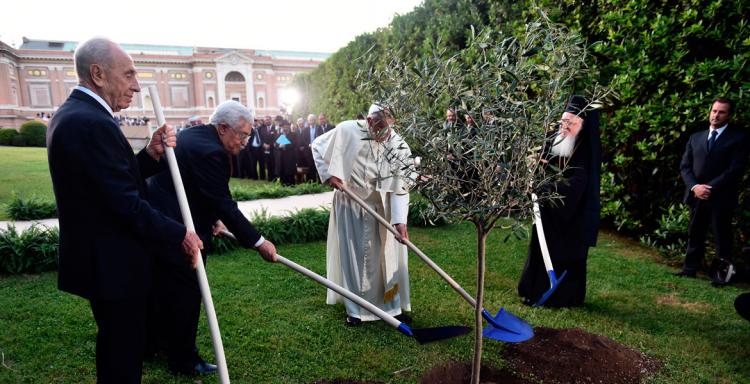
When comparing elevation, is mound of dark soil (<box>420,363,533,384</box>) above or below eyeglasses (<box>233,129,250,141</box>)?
below

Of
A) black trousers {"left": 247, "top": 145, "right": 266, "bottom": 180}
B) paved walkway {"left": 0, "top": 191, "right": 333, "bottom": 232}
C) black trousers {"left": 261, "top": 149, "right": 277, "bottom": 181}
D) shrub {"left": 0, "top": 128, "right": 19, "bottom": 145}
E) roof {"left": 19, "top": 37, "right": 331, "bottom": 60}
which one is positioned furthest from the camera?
roof {"left": 19, "top": 37, "right": 331, "bottom": 60}

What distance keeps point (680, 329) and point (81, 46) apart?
509cm

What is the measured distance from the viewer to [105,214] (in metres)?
2.24

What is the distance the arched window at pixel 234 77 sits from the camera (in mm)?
71812

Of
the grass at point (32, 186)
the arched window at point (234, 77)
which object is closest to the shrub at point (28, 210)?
the grass at point (32, 186)

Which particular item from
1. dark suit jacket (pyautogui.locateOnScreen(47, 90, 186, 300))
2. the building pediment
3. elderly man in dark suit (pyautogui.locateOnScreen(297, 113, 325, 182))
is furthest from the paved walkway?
the building pediment

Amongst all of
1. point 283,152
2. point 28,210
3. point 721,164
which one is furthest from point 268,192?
point 721,164

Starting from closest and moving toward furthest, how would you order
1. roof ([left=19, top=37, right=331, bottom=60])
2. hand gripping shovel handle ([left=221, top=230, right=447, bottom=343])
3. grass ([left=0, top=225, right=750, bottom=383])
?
1. hand gripping shovel handle ([left=221, top=230, right=447, bottom=343])
2. grass ([left=0, top=225, right=750, bottom=383])
3. roof ([left=19, top=37, right=331, bottom=60])

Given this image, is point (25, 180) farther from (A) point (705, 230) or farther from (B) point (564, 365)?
(A) point (705, 230)

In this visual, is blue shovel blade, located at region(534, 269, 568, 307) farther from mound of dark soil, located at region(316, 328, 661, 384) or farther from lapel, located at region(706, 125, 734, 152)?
lapel, located at region(706, 125, 734, 152)

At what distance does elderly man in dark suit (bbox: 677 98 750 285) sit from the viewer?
5039 millimetres

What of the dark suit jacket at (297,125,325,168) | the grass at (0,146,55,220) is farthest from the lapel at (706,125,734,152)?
the grass at (0,146,55,220)

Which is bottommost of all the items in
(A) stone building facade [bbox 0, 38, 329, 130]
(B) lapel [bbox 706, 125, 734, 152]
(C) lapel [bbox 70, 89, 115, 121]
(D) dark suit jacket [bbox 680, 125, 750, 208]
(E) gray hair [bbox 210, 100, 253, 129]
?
(D) dark suit jacket [bbox 680, 125, 750, 208]

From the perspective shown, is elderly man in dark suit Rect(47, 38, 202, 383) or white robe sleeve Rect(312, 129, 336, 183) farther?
white robe sleeve Rect(312, 129, 336, 183)
